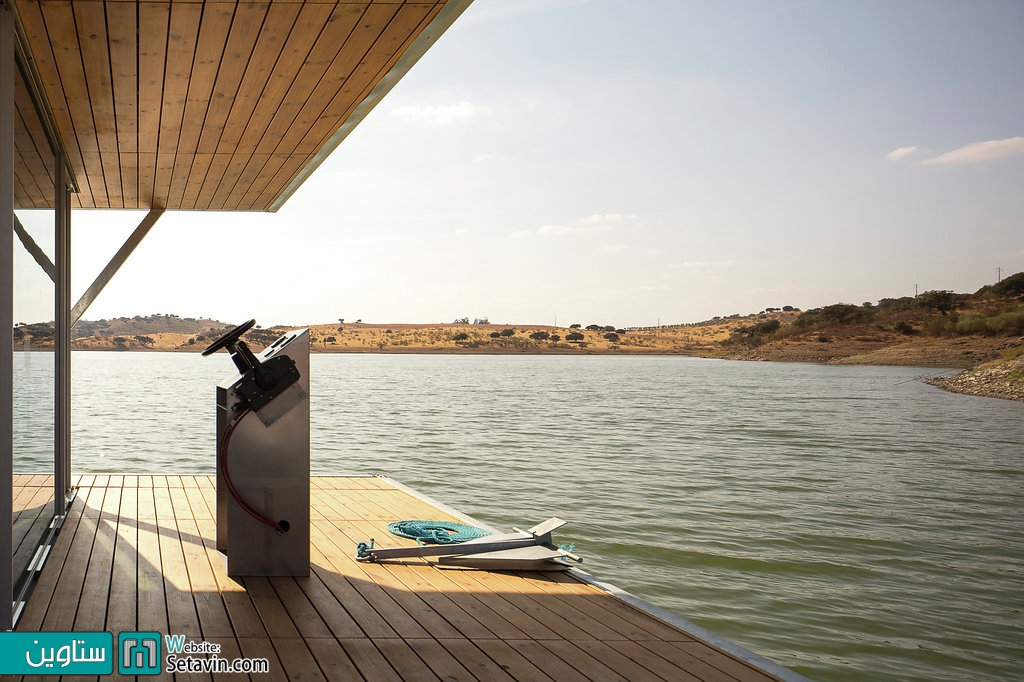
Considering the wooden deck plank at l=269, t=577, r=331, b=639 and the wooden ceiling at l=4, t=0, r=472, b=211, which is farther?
the wooden deck plank at l=269, t=577, r=331, b=639

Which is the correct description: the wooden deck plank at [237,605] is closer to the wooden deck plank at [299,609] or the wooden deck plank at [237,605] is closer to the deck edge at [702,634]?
the wooden deck plank at [299,609]

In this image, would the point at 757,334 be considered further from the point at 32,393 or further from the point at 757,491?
the point at 32,393

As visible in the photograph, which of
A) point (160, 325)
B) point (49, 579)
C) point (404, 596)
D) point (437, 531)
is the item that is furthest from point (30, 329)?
point (160, 325)

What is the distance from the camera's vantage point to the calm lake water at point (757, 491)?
4836 mm

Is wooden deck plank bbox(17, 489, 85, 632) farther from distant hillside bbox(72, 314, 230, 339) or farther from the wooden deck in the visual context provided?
distant hillside bbox(72, 314, 230, 339)

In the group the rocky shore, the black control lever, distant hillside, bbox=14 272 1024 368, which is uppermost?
distant hillside, bbox=14 272 1024 368

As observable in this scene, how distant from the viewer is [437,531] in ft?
14.7

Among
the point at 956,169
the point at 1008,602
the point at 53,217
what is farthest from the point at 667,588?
the point at 956,169

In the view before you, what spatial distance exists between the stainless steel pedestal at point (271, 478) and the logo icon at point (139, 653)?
34.2 inches

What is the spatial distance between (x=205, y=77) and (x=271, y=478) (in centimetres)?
185

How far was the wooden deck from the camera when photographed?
8.64 ft

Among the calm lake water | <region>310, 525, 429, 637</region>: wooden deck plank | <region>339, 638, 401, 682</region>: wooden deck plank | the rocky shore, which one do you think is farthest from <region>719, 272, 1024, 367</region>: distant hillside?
<region>339, 638, 401, 682</region>: wooden deck plank

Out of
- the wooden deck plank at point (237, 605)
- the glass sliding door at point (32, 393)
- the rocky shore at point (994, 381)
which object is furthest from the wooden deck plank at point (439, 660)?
the rocky shore at point (994, 381)

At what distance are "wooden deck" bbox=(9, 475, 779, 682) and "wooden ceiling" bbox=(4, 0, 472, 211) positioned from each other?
1733mm
